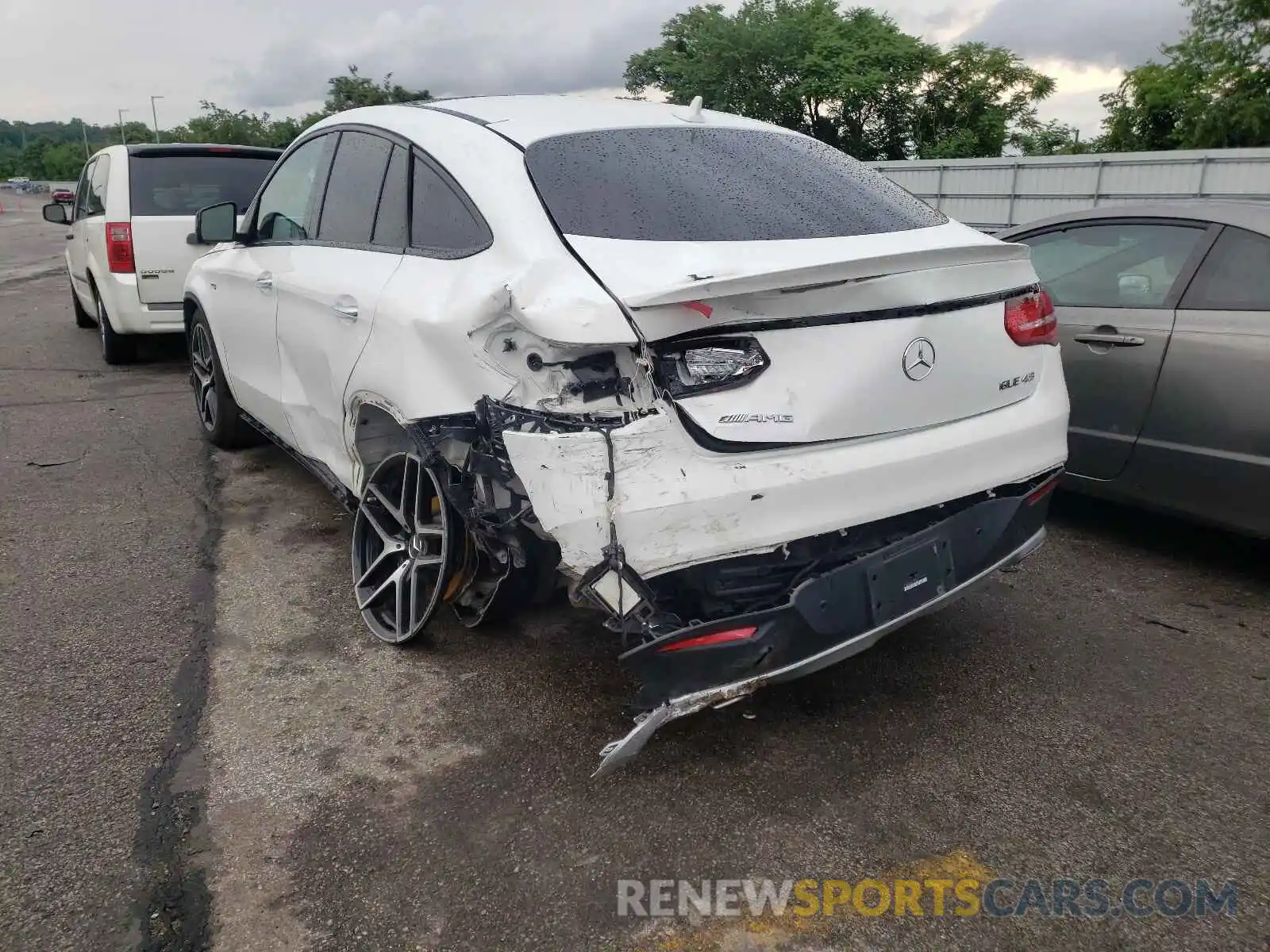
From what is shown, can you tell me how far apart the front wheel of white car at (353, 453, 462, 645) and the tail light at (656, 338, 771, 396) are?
35.5 inches

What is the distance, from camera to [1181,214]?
13.5 feet

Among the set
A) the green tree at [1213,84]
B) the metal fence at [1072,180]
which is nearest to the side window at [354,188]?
the metal fence at [1072,180]

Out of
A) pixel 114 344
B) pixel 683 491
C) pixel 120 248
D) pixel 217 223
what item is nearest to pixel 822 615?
pixel 683 491

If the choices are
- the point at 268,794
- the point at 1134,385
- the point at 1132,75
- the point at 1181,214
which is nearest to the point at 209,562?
the point at 268,794

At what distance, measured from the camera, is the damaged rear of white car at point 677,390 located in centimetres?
234

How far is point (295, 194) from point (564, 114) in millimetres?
1562

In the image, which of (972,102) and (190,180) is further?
(972,102)

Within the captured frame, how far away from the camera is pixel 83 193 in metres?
9.05

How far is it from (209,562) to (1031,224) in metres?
4.00

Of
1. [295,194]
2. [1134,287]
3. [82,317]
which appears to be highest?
[295,194]

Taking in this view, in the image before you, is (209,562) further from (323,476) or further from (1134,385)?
(1134,385)

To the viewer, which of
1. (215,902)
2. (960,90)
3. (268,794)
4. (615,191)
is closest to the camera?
(215,902)

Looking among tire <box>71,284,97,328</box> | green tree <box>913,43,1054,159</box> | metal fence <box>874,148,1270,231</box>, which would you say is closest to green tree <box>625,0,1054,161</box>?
green tree <box>913,43,1054,159</box>

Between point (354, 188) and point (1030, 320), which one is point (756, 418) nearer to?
point (1030, 320)
